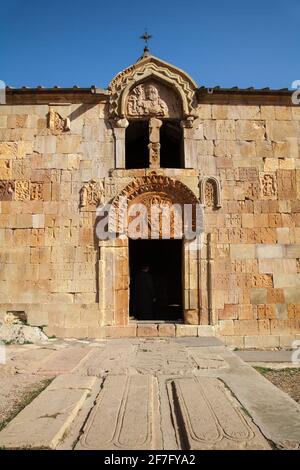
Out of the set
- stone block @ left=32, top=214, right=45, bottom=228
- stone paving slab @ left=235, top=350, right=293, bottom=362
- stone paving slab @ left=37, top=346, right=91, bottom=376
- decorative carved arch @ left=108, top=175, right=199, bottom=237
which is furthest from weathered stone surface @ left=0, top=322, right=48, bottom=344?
stone paving slab @ left=235, top=350, right=293, bottom=362

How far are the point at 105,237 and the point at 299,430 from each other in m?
5.97

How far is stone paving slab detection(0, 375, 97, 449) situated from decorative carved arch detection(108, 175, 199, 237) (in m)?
4.38

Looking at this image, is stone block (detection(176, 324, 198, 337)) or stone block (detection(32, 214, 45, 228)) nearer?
stone block (detection(176, 324, 198, 337))

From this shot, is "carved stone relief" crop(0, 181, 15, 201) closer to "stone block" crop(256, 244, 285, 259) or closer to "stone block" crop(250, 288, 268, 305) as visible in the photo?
"stone block" crop(256, 244, 285, 259)

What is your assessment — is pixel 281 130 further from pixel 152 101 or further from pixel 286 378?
pixel 286 378

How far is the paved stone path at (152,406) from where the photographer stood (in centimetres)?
306

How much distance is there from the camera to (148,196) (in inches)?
348

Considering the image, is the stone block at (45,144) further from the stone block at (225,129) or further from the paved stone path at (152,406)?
the paved stone path at (152,406)

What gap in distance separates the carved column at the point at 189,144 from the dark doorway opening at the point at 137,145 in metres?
1.69

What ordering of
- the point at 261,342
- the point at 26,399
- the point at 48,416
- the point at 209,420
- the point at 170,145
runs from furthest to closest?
the point at 170,145, the point at 261,342, the point at 26,399, the point at 48,416, the point at 209,420

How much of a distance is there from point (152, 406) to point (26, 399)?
58.6 inches

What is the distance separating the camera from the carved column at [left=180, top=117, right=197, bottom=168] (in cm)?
893

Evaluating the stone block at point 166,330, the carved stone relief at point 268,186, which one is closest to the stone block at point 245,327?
the stone block at point 166,330
